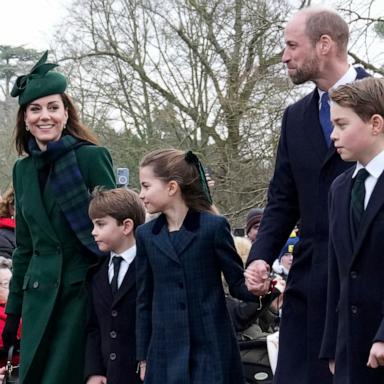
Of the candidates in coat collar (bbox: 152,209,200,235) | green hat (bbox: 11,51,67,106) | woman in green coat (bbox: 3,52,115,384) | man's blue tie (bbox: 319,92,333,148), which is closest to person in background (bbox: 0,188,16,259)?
woman in green coat (bbox: 3,52,115,384)

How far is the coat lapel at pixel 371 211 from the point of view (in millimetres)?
3623

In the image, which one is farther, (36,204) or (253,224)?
(253,224)

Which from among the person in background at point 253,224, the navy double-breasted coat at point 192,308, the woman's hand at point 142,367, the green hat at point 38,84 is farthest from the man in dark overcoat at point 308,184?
the person in background at point 253,224

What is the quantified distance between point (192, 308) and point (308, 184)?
93cm

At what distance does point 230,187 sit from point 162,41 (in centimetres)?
423

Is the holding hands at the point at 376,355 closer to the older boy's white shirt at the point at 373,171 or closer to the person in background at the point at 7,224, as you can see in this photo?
the older boy's white shirt at the point at 373,171

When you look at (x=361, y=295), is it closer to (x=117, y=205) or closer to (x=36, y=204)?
(x=117, y=205)

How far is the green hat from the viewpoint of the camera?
209 inches

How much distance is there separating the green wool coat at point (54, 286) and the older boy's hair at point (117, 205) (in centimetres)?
10

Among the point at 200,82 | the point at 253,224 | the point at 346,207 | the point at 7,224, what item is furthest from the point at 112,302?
the point at 200,82

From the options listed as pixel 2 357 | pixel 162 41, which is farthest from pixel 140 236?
pixel 162 41

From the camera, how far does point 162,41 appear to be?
67.7ft

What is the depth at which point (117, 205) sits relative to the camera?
537 cm

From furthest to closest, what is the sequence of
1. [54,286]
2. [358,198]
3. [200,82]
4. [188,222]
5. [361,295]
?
[200,82] → [54,286] → [188,222] → [358,198] → [361,295]
